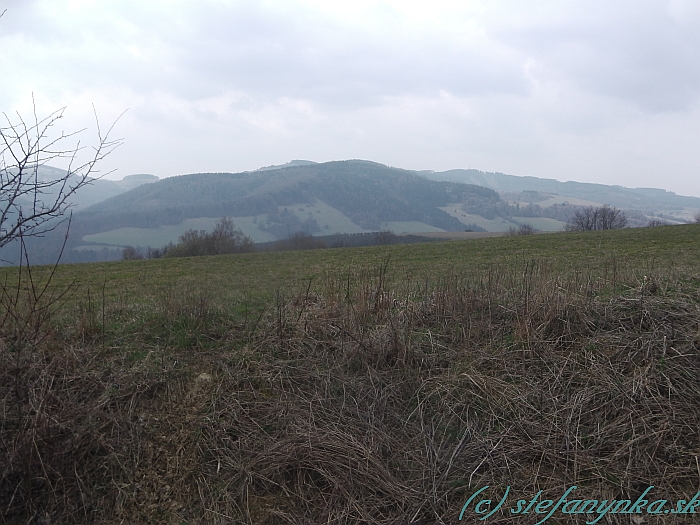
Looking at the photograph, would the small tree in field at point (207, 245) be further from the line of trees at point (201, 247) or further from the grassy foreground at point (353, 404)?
the grassy foreground at point (353, 404)

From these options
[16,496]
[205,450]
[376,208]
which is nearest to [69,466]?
[16,496]

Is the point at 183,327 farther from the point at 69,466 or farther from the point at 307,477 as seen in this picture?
the point at 307,477

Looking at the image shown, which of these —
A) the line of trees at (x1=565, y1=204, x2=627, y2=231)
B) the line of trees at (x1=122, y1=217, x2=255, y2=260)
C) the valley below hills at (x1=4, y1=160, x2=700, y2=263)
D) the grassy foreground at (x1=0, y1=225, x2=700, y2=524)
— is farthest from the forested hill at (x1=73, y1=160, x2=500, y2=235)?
the grassy foreground at (x1=0, y1=225, x2=700, y2=524)

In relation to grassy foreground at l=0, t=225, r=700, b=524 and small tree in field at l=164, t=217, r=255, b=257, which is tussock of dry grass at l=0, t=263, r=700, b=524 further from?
small tree in field at l=164, t=217, r=255, b=257

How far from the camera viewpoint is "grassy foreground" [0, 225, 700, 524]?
4230 mm

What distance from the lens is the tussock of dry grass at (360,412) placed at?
13.9 ft

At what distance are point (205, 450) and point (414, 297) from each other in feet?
12.8

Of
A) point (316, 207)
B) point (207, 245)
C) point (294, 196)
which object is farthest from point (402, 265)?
point (294, 196)

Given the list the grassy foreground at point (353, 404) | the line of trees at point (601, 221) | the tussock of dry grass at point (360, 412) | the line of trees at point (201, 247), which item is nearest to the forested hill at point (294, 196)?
the line of trees at point (601, 221)

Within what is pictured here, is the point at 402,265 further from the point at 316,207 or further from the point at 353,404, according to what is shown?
the point at 316,207

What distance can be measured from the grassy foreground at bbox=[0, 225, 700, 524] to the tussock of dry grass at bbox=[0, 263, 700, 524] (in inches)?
0.7

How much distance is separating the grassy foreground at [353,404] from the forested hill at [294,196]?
266 feet

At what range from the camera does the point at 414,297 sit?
750 cm

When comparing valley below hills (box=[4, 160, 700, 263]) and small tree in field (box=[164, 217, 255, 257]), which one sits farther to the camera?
valley below hills (box=[4, 160, 700, 263])
